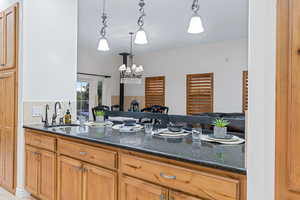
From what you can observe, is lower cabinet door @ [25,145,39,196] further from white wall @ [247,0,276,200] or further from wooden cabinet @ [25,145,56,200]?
white wall @ [247,0,276,200]

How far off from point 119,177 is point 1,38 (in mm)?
2628

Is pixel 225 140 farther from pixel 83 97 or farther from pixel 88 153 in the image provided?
pixel 83 97

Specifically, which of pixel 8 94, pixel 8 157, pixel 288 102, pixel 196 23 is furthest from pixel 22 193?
pixel 288 102

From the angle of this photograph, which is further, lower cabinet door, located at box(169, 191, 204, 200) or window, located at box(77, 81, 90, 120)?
window, located at box(77, 81, 90, 120)

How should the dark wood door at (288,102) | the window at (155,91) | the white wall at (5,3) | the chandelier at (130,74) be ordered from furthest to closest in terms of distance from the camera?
the window at (155,91) → the chandelier at (130,74) → the white wall at (5,3) → the dark wood door at (288,102)

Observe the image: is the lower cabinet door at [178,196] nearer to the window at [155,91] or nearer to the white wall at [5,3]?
the white wall at [5,3]

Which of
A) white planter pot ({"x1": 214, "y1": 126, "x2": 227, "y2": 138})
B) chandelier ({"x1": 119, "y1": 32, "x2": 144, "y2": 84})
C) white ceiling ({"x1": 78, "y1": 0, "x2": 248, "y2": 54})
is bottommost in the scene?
white planter pot ({"x1": 214, "y1": 126, "x2": 227, "y2": 138})

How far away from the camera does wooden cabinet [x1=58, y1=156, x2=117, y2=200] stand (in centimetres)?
169

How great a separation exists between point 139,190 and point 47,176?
127cm

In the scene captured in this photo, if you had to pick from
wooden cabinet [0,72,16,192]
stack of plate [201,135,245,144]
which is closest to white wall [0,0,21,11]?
wooden cabinet [0,72,16,192]

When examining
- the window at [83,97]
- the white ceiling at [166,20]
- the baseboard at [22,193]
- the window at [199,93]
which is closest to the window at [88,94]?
the window at [83,97]

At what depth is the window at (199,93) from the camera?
20.9 feet

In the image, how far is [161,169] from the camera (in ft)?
4.53

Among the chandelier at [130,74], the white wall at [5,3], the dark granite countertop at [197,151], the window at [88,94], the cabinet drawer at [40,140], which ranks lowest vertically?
the cabinet drawer at [40,140]
